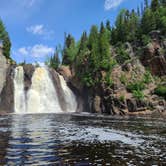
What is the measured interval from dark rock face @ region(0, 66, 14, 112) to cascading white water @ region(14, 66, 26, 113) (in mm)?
985

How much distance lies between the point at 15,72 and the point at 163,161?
229 feet

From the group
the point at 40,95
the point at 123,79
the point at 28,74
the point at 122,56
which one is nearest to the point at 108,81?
the point at 123,79

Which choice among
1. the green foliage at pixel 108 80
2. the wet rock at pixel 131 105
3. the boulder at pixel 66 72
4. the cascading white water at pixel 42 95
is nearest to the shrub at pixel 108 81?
the green foliage at pixel 108 80

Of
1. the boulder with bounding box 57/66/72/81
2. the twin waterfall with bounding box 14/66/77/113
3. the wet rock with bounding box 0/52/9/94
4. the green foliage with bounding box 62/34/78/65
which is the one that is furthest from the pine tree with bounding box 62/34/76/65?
the wet rock with bounding box 0/52/9/94

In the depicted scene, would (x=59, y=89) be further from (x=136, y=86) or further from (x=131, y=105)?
(x=131, y=105)

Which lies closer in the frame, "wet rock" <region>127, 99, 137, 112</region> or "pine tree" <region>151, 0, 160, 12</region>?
"wet rock" <region>127, 99, 137, 112</region>

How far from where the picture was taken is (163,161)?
55.5 ft

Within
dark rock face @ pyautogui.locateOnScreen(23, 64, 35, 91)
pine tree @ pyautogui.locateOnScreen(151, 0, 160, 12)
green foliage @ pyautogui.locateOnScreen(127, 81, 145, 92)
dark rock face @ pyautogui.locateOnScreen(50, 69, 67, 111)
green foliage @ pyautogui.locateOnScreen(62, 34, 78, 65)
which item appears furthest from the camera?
green foliage @ pyautogui.locateOnScreen(62, 34, 78, 65)

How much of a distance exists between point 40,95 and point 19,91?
5548 mm

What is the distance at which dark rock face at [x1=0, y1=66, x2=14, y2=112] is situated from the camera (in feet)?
247

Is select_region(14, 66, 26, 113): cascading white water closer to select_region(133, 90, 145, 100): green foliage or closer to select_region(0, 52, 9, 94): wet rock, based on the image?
select_region(0, 52, 9, 94): wet rock

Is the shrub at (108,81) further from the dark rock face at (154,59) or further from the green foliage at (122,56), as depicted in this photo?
the dark rock face at (154,59)

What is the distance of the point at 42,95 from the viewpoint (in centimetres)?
8112

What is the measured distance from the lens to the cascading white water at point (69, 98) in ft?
276
